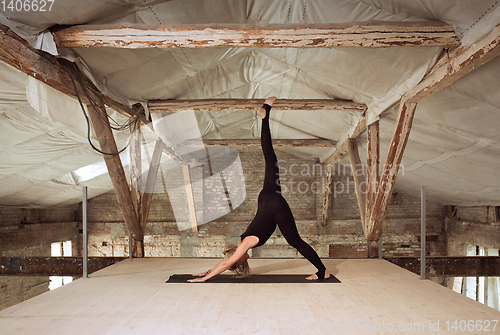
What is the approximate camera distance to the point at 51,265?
4.52 meters

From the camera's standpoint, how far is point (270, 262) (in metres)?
4.12

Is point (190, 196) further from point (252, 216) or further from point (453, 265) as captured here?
point (453, 265)

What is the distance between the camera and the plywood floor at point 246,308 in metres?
2.07

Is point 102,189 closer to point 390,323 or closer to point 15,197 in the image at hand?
point 15,197

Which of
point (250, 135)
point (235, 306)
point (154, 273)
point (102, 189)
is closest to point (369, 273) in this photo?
point (235, 306)

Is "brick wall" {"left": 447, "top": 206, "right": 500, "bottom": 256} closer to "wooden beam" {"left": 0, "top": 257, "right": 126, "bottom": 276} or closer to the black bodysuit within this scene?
the black bodysuit

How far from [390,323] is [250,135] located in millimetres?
6607

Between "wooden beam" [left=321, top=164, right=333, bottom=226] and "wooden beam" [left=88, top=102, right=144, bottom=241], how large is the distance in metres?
5.12

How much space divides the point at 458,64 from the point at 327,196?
6275 mm

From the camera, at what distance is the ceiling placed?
8.43 ft

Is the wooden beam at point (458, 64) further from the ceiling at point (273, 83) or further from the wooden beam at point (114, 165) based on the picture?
the wooden beam at point (114, 165)

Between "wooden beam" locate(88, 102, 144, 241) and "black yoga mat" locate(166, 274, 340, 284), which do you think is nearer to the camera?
"black yoga mat" locate(166, 274, 340, 284)

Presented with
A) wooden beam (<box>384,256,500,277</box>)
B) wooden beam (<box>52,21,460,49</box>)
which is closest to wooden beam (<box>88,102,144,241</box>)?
wooden beam (<box>52,21,460,49</box>)

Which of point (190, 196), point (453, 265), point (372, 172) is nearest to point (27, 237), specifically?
point (190, 196)
